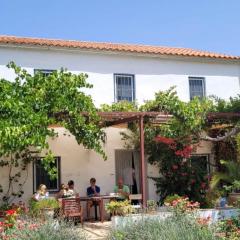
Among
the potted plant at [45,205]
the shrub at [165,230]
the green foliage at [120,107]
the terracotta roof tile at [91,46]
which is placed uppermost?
the terracotta roof tile at [91,46]

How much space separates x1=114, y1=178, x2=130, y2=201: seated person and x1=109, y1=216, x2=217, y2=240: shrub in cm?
724

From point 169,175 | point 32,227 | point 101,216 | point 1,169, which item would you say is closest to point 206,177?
point 169,175

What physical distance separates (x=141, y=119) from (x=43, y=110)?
335 cm

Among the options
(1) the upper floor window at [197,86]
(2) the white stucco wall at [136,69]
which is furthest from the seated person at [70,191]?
(1) the upper floor window at [197,86]

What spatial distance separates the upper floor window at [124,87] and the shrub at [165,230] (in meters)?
10.7

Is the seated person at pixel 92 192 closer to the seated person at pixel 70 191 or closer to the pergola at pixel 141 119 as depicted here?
the seated person at pixel 70 191

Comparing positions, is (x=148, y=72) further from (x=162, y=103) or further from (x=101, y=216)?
(x=101, y=216)

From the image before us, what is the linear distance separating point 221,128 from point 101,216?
19.7 ft

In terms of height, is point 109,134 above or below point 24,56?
A: below

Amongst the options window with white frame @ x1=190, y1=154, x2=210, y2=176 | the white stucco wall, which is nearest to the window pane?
the white stucco wall

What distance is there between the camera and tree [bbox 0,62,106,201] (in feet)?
41.5

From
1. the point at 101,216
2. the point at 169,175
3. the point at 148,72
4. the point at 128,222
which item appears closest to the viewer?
the point at 128,222

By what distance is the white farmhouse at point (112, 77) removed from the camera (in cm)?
1816

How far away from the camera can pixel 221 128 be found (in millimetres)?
19469
